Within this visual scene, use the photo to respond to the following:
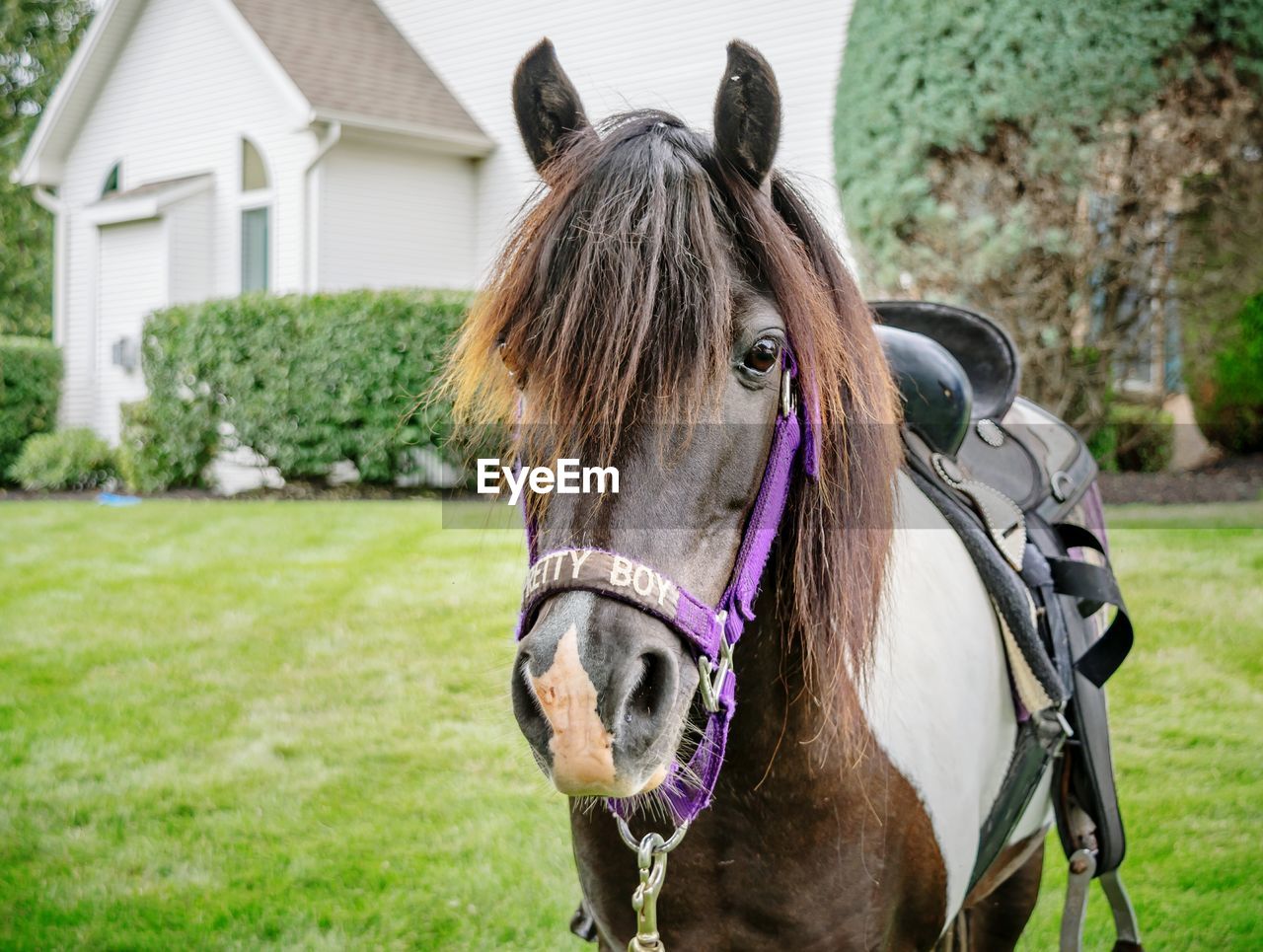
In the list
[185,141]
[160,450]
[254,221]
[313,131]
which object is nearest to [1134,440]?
[313,131]

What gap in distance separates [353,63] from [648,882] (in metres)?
14.4

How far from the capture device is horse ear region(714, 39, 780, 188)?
1.46 metres

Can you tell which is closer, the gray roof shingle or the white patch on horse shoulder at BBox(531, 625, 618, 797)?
the white patch on horse shoulder at BBox(531, 625, 618, 797)

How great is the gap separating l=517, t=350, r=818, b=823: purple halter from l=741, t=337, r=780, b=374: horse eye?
52 mm

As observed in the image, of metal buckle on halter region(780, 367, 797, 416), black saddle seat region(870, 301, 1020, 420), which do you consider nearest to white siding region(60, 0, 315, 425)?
black saddle seat region(870, 301, 1020, 420)

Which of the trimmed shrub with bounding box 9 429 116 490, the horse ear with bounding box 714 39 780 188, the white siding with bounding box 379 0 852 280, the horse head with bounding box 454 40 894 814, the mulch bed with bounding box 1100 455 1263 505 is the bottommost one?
the trimmed shrub with bounding box 9 429 116 490

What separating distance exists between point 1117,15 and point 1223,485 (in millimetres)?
3939

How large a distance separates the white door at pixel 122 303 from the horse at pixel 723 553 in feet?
46.3

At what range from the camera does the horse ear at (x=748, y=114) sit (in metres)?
1.46

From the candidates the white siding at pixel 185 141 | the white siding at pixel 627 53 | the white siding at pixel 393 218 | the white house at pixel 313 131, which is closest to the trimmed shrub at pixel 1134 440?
the white siding at pixel 627 53

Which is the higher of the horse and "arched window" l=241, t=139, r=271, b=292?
"arched window" l=241, t=139, r=271, b=292

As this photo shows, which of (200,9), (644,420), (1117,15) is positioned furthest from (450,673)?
(200,9)

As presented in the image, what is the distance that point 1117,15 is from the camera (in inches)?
290

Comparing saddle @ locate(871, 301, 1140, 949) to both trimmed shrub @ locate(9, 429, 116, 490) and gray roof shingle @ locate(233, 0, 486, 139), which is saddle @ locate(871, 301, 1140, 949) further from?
trimmed shrub @ locate(9, 429, 116, 490)
